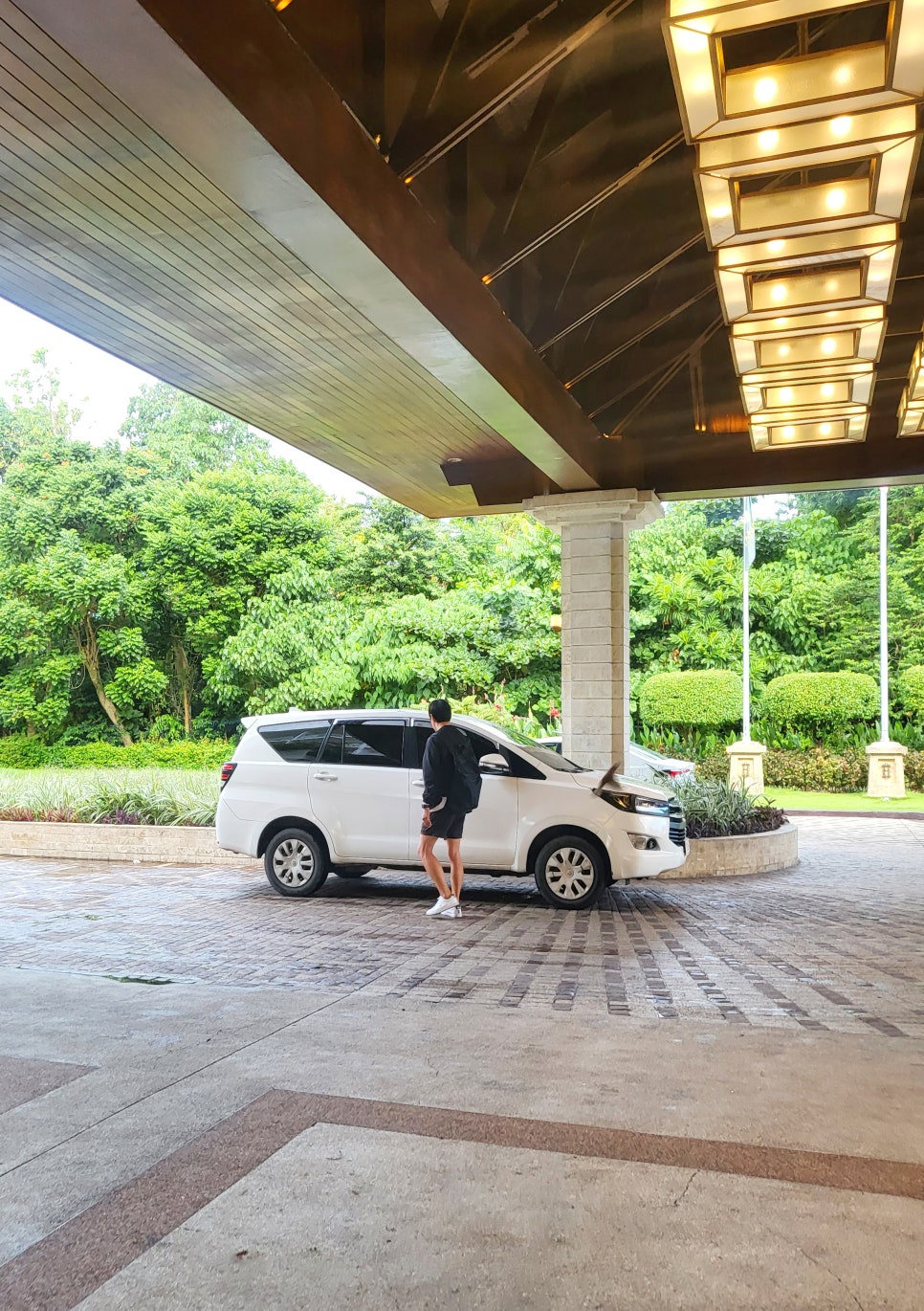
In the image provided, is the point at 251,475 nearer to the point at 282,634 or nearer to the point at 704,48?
the point at 282,634

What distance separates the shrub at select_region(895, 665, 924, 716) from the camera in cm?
2794

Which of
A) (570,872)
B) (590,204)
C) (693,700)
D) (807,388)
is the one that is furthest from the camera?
(693,700)

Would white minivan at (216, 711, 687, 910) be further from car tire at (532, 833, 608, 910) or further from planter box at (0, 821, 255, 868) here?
planter box at (0, 821, 255, 868)

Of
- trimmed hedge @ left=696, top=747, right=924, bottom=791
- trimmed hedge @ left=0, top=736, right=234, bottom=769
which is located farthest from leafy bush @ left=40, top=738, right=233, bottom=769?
trimmed hedge @ left=696, top=747, right=924, bottom=791

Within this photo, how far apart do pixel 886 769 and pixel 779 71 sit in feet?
69.3

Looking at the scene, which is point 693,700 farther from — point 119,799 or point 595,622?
point 119,799

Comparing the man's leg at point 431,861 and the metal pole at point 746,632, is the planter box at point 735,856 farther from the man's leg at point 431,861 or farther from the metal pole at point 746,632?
the metal pole at point 746,632

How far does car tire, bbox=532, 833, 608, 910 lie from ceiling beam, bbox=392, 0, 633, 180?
5824mm

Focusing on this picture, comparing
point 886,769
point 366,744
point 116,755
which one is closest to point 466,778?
point 366,744

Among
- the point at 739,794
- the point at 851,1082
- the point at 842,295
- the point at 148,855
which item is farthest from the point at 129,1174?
the point at 739,794

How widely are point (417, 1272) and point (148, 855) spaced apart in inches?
431

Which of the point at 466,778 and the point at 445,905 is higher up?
the point at 466,778

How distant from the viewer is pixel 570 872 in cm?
970

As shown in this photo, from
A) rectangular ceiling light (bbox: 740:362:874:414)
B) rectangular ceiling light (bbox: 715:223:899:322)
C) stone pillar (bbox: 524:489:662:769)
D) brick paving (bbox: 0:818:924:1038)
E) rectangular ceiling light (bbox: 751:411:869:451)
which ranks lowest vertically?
brick paving (bbox: 0:818:924:1038)
